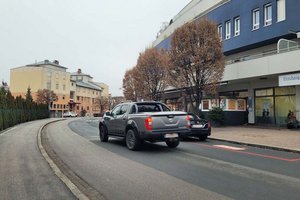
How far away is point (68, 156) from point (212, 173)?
509cm

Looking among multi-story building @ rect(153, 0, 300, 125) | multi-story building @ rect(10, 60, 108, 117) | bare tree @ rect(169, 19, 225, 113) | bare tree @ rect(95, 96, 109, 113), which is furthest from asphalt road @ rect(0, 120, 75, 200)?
bare tree @ rect(95, 96, 109, 113)

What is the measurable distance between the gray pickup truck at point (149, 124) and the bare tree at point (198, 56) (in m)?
11.8

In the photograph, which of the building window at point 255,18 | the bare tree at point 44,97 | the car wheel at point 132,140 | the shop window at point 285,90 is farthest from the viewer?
the bare tree at point 44,97

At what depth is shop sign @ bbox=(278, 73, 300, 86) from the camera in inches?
865

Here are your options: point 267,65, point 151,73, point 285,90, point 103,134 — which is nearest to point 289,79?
point 267,65

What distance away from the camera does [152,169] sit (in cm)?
863

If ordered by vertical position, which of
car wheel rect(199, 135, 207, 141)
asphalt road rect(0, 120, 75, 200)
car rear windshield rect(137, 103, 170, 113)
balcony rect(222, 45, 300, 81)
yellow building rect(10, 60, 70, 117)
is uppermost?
yellow building rect(10, 60, 70, 117)

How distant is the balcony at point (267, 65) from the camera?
22109 mm

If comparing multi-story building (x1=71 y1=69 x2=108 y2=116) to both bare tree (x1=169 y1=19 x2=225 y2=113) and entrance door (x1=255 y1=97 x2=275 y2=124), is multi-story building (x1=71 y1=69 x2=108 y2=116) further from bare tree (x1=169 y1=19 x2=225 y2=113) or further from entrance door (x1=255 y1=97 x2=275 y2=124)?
bare tree (x1=169 y1=19 x2=225 y2=113)

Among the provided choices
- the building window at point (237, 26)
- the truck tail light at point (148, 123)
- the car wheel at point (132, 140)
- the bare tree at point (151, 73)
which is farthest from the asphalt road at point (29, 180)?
the bare tree at point (151, 73)

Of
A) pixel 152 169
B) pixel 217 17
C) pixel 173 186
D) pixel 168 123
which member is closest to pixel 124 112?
pixel 168 123

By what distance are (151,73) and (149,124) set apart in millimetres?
24724

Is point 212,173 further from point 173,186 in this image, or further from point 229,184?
point 173,186

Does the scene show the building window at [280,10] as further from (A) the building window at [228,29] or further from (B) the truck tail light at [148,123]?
(B) the truck tail light at [148,123]
